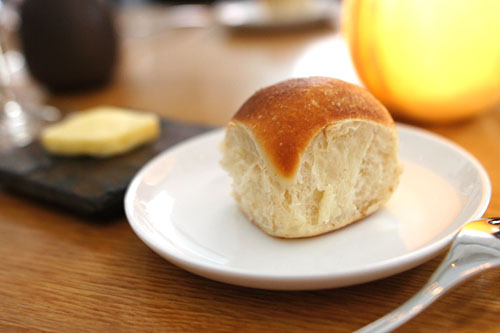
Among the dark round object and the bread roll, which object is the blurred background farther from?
the bread roll

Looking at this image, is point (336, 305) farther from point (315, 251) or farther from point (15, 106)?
point (15, 106)

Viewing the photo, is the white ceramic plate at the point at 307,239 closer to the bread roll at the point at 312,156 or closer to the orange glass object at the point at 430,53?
the bread roll at the point at 312,156

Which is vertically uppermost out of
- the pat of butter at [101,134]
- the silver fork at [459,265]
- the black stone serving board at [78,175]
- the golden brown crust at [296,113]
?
the golden brown crust at [296,113]

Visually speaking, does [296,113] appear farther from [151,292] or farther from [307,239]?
[151,292]

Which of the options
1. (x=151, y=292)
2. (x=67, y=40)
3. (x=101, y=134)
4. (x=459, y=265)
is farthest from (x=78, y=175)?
(x=67, y=40)

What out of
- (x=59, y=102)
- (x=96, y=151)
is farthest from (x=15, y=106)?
(x=96, y=151)

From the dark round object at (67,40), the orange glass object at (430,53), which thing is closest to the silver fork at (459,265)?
the orange glass object at (430,53)
